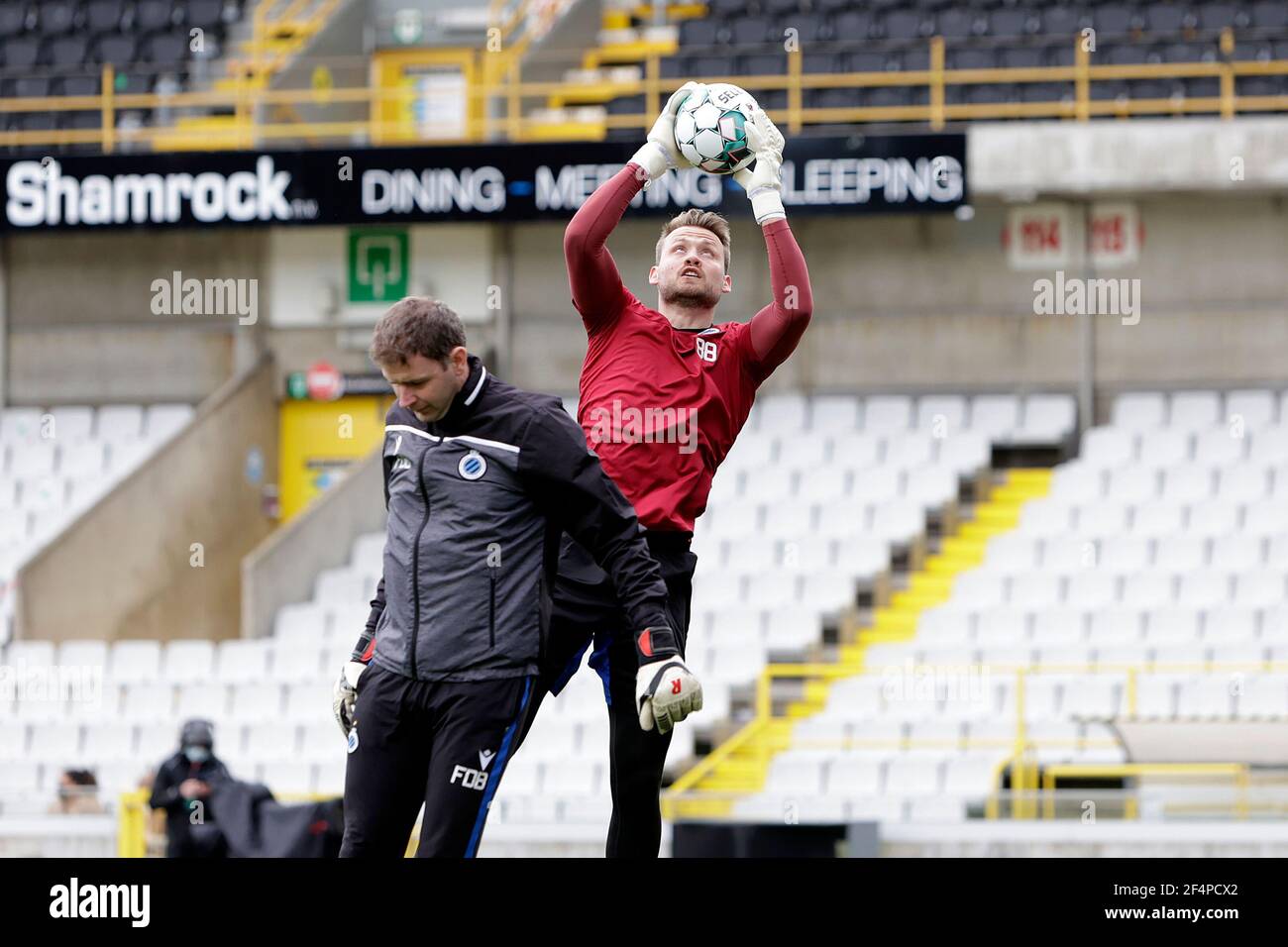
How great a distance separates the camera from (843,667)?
14.8 metres

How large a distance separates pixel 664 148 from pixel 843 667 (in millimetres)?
9497

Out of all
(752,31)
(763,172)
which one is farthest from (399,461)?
(752,31)

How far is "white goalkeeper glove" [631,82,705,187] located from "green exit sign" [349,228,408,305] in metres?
12.9

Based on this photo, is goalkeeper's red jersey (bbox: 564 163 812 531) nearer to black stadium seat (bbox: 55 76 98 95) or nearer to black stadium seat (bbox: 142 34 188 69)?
black stadium seat (bbox: 55 76 98 95)

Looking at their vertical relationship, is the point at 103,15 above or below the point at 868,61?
above

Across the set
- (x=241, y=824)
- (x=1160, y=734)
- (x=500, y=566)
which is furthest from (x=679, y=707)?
(x=1160, y=734)

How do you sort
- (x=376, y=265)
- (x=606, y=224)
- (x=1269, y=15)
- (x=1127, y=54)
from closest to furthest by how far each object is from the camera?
(x=606, y=224) < (x=1127, y=54) < (x=1269, y=15) < (x=376, y=265)

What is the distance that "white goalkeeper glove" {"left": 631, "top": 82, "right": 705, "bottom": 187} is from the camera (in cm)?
558

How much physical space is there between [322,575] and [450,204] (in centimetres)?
312

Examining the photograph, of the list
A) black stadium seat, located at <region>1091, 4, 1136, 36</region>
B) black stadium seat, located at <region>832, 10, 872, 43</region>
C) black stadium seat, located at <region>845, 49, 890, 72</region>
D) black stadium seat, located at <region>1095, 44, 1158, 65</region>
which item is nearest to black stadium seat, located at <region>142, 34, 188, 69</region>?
→ black stadium seat, located at <region>832, 10, 872, 43</region>

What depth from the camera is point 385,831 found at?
500 centimetres

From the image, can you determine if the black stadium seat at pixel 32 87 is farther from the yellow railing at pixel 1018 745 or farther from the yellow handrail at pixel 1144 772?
Answer: the yellow handrail at pixel 1144 772

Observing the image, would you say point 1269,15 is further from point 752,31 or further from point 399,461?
point 399,461

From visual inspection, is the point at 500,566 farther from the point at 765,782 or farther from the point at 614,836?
the point at 765,782
